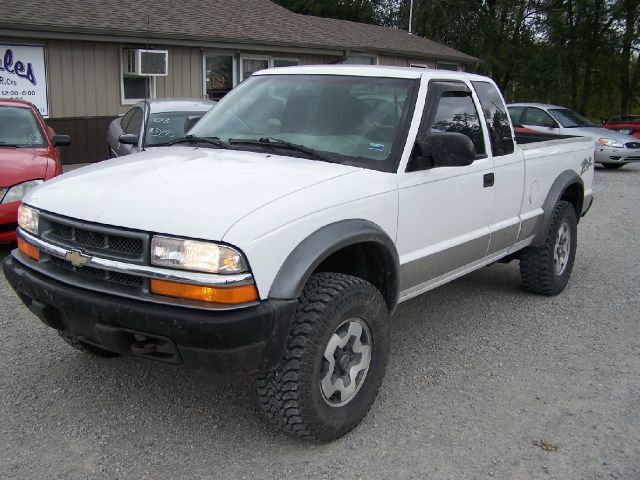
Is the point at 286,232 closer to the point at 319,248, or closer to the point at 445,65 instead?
the point at 319,248

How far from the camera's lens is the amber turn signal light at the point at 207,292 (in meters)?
2.79

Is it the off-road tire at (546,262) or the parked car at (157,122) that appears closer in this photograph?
the off-road tire at (546,262)

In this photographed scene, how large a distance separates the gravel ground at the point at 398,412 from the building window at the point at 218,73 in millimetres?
11517

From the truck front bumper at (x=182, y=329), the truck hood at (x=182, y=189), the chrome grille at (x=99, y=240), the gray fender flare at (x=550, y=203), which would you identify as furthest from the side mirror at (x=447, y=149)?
the gray fender flare at (x=550, y=203)

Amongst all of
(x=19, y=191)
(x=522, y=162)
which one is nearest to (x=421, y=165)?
(x=522, y=162)

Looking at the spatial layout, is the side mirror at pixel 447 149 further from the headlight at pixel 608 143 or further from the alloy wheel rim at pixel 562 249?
the headlight at pixel 608 143

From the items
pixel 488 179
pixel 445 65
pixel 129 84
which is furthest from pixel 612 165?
pixel 488 179

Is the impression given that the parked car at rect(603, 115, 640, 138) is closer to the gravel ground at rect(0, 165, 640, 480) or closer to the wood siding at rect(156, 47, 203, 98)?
the wood siding at rect(156, 47, 203, 98)

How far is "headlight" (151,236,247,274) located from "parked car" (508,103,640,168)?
14.1 metres

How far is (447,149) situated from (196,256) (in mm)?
1613

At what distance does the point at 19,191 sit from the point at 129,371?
290cm

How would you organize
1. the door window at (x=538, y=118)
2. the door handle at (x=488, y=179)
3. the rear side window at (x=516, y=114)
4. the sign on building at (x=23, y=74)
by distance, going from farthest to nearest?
the rear side window at (x=516, y=114) < the door window at (x=538, y=118) < the sign on building at (x=23, y=74) < the door handle at (x=488, y=179)

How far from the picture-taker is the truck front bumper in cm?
278

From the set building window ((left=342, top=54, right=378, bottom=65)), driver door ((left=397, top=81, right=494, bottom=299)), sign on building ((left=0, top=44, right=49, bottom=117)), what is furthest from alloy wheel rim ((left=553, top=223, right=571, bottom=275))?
building window ((left=342, top=54, right=378, bottom=65))
